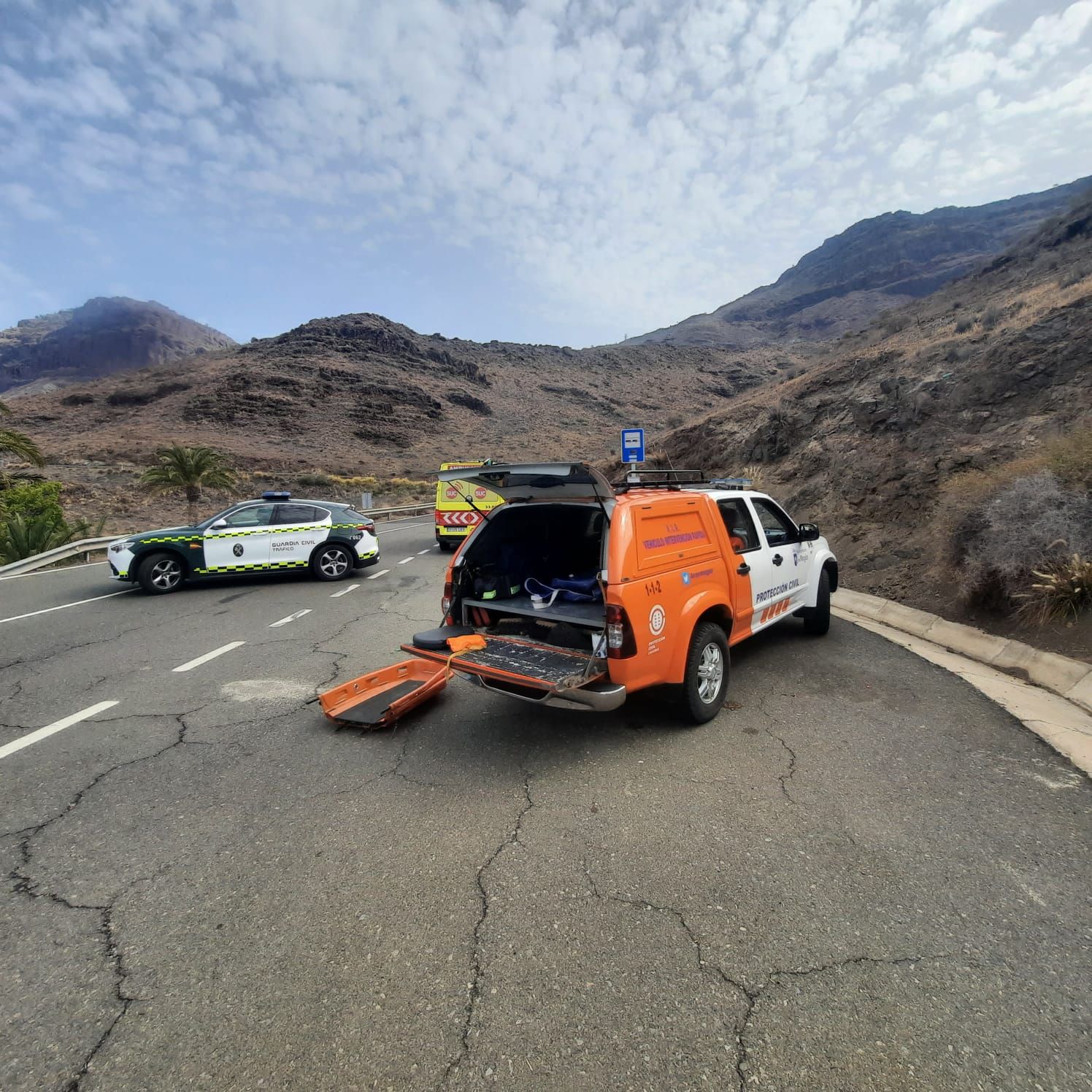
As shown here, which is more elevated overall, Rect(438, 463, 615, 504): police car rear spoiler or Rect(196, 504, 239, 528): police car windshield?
Rect(438, 463, 615, 504): police car rear spoiler

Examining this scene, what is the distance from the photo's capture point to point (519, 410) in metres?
73.0

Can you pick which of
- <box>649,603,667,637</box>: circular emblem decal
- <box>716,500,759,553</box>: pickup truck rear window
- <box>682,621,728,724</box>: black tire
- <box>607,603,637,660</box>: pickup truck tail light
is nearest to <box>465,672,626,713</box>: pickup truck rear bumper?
<box>607,603,637,660</box>: pickup truck tail light

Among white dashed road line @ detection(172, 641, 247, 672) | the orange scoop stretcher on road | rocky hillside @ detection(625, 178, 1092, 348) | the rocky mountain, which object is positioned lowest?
white dashed road line @ detection(172, 641, 247, 672)

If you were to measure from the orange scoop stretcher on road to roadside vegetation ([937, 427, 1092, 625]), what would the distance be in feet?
18.4

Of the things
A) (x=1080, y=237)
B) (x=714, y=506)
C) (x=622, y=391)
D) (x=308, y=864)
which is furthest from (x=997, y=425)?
(x=622, y=391)

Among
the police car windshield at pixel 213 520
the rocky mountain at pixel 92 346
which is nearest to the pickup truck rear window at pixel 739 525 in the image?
the police car windshield at pixel 213 520

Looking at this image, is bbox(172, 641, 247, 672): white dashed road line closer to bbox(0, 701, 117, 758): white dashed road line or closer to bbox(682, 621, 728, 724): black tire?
bbox(0, 701, 117, 758): white dashed road line

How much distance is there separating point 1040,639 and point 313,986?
660 centimetres

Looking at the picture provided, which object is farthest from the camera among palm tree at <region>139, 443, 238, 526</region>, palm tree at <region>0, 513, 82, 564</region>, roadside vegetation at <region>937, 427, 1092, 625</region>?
palm tree at <region>139, 443, 238, 526</region>

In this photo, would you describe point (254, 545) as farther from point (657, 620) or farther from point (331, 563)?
point (657, 620)

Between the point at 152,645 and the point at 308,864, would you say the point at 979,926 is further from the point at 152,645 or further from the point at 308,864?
the point at 152,645

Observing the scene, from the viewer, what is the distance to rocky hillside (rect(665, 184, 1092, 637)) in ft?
34.1

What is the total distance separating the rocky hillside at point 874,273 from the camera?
93.8m

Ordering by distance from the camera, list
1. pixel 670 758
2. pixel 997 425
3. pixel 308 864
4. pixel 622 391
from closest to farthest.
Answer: pixel 308 864 → pixel 670 758 → pixel 997 425 → pixel 622 391
